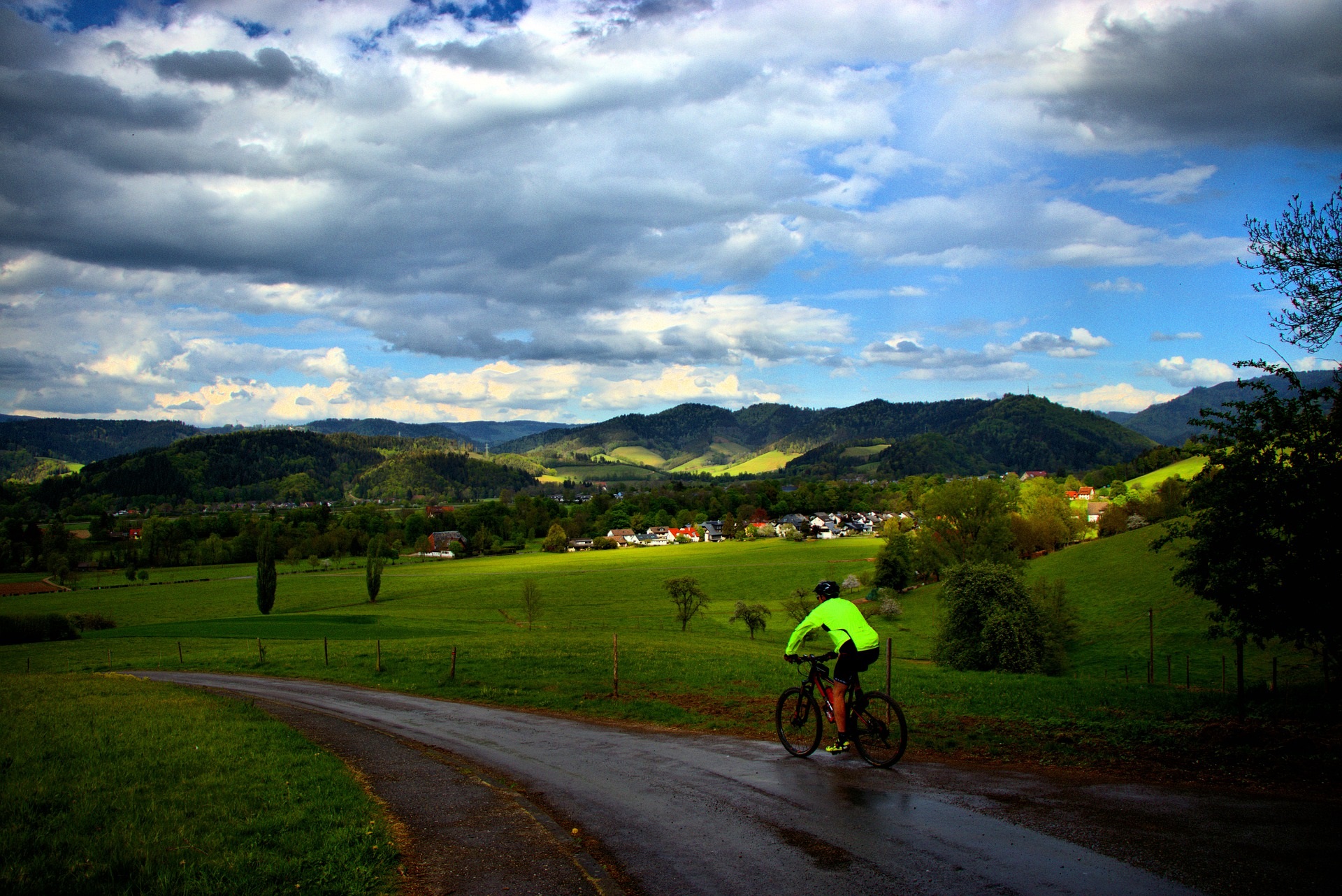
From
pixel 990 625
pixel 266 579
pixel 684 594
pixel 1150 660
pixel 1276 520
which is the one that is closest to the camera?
pixel 1276 520

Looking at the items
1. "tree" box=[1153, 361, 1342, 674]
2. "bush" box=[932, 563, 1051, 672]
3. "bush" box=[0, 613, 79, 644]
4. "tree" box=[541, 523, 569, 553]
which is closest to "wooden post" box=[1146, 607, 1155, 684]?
"bush" box=[932, 563, 1051, 672]

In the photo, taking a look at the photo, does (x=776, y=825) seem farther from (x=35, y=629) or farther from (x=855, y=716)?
(x=35, y=629)

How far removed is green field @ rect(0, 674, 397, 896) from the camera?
693cm

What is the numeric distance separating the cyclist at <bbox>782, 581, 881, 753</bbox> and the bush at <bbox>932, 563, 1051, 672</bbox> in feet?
85.2

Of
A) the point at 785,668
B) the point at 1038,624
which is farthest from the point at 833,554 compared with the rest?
the point at 785,668

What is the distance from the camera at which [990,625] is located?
3428 centimetres

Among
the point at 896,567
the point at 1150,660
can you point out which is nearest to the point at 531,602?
the point at 896,567

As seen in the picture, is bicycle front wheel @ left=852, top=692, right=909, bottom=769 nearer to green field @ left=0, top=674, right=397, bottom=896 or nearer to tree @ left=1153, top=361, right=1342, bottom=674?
green field @ left=0, top=674, right=397, bottom=896

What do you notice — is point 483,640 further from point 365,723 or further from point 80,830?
point 80,830

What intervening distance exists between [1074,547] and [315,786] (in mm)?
80264

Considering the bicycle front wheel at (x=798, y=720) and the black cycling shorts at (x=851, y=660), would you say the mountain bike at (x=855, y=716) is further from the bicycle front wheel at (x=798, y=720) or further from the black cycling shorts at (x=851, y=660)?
the black cycling shorts at (x=851, y=660)

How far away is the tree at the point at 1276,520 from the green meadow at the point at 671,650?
2696mm

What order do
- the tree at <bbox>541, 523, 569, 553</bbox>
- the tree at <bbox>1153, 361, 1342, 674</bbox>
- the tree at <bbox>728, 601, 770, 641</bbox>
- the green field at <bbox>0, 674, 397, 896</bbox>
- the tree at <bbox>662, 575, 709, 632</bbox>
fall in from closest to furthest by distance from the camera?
the green field at <bbox>0, 674, 397, 896</bbox> < the tree at <bbox>1153, 361, 1342, 674</bbox> < the tree at <bbox>728, 601, 770, 641</bbox> < the tree at <bbox>662, 575, 709, 632</bbox> < the tree at <bbox>541, 523, 569, 553</bbox>

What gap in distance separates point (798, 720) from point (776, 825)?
12.7ft
